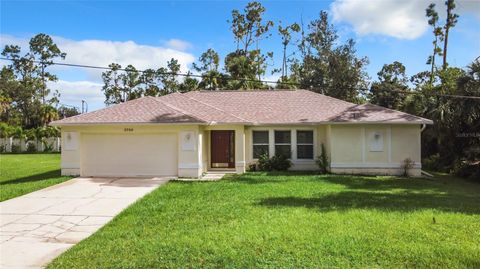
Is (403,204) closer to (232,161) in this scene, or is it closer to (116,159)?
(232,161)

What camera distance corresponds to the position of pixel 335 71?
1372 inches

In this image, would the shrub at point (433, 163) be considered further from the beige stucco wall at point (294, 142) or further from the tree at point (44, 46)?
the tree at point (44, 46)

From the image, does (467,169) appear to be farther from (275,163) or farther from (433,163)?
(275,163)

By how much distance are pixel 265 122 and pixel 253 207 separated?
31.5 feet

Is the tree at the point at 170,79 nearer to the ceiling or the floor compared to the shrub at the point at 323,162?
nearer to the ceiling

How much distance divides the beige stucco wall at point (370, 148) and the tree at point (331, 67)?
15.9 metres

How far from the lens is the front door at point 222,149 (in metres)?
19.7

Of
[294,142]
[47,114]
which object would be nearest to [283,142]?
[294,142]

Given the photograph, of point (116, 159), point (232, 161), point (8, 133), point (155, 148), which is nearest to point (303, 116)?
point (232, 161)

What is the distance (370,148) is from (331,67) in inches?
729

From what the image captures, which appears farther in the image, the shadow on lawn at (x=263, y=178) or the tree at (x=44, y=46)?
the tree at (x=44, y=46)

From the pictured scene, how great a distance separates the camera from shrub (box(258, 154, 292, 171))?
19031 mm

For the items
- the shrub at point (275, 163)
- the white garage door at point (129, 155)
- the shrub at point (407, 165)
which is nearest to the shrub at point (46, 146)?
the white garage door at point (129, 155)

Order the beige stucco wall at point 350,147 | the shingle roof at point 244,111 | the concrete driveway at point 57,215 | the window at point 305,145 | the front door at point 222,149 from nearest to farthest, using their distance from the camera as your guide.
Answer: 1. the concrete driveway at point 57,215
2. the beige stucco wall at point 350,147
3. the shingle roof at point 244,111
4. the window at point 305,145
5. the front door at point 222,149
